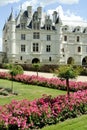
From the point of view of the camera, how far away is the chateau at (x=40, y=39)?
212ft

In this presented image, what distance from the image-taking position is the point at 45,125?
1062 centimetres

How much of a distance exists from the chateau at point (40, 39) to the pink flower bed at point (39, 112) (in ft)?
168

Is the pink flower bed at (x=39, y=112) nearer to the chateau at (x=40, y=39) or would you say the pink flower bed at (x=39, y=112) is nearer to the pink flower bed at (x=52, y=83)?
the pink flower bed at (x=52, y=83)

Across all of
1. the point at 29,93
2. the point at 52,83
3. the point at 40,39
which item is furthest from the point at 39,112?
the point at 40,39

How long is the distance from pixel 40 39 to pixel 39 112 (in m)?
55.9

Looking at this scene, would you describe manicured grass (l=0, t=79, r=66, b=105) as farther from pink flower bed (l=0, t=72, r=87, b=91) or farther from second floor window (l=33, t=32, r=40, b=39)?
second floor window (l=33, t=32, r=40, b=39)

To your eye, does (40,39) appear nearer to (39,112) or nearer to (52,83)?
(52,83)

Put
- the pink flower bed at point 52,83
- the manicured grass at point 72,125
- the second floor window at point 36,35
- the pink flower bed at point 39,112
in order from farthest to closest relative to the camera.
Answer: the second floor window at point 36,35 → the pink flower bed at point 52,83 → the manicured grass at point 72,125 → the pink flower bed at point 39,112

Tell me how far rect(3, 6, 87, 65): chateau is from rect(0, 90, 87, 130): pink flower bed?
168 ft

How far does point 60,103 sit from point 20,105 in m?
1.75

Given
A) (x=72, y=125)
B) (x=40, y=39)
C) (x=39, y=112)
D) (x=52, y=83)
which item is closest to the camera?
(x=72, y=125)

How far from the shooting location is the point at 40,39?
6625cm

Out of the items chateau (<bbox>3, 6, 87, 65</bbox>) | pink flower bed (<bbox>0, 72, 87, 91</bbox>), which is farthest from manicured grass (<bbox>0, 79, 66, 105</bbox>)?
chateau (<bbox>3, 6, 87, 65</bbox>)

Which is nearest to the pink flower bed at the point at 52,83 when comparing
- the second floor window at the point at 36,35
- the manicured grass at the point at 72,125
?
the manicured grass at the point at 72,125
